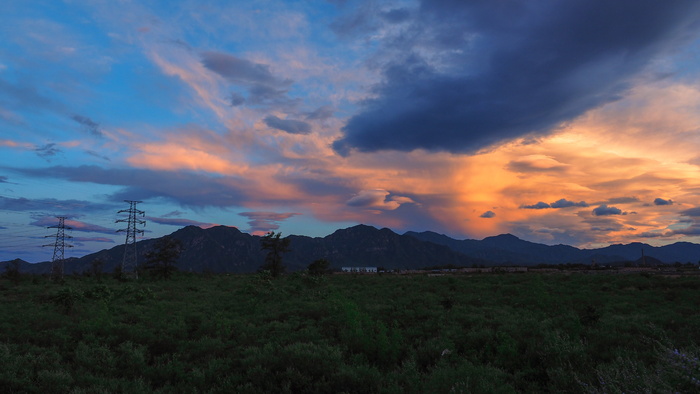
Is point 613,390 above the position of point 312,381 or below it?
above

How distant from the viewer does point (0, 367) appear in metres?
11.8

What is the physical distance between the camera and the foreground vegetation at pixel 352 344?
1024 centimetres

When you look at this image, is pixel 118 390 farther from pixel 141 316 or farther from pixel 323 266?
pixel 323 266

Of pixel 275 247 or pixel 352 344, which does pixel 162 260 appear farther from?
pixel 352 344

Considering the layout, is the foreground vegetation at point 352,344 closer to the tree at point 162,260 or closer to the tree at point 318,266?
the tree at point 162,260

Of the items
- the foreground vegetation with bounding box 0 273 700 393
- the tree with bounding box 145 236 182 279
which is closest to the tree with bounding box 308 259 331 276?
the tree with bounding box 145 236 182 279

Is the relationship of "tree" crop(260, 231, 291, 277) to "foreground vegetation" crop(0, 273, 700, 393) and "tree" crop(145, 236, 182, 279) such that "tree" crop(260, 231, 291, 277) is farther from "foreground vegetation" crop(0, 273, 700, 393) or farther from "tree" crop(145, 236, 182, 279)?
"foreground vegetation" crop(0, 273, 700, 393)

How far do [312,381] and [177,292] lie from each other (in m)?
23.9

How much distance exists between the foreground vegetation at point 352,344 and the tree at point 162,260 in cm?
1876

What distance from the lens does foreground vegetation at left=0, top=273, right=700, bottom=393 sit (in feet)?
33.6

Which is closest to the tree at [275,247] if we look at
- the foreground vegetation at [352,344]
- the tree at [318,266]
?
the tree at [318,266]

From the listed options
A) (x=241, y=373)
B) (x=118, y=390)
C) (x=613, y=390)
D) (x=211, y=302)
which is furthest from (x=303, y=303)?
(x=613, y=390)

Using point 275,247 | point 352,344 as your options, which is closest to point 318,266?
point 275,247

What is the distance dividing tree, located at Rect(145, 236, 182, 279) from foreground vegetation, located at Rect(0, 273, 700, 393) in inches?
738
